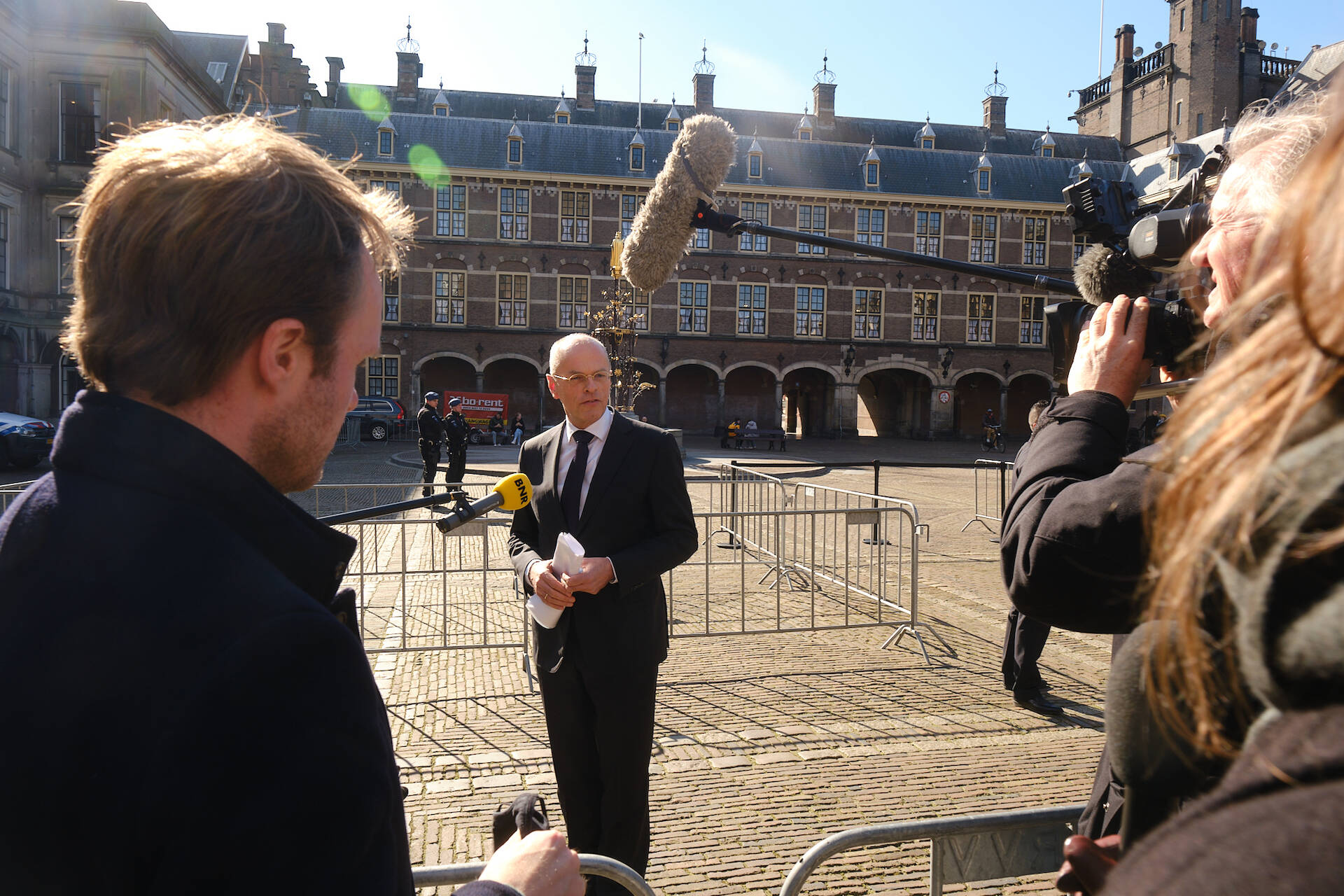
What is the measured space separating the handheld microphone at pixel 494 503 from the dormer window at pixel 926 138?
41.8 metres

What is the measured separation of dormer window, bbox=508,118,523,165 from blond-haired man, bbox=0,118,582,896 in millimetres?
36364

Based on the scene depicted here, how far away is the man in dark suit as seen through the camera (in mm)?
3010

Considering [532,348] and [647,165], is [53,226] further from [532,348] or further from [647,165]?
[647,165]

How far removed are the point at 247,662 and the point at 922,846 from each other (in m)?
3.37

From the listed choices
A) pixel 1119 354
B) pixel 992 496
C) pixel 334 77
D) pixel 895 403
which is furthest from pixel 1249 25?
pixel 1119 354

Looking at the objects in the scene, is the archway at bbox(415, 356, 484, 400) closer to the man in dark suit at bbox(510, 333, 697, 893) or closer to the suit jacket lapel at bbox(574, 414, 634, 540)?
Result: the man in dark suit at bbox(510, 333, 697, 893)

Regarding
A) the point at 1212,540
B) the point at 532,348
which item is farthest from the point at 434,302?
the point at 1212,540

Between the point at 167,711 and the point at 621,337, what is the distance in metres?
25.6

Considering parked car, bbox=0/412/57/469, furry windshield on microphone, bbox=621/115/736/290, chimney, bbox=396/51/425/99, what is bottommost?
parked car, bbox=0/412/57/469

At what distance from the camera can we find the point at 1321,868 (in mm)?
435

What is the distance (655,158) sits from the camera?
3612 centimetres

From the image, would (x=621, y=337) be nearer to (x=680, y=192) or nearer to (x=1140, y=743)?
(x=680, y=192)

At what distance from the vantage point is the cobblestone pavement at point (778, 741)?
3.49 meters

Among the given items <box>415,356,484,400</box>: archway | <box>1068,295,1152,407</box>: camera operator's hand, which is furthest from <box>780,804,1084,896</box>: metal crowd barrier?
<box>415,356,484,400</box>: archway
